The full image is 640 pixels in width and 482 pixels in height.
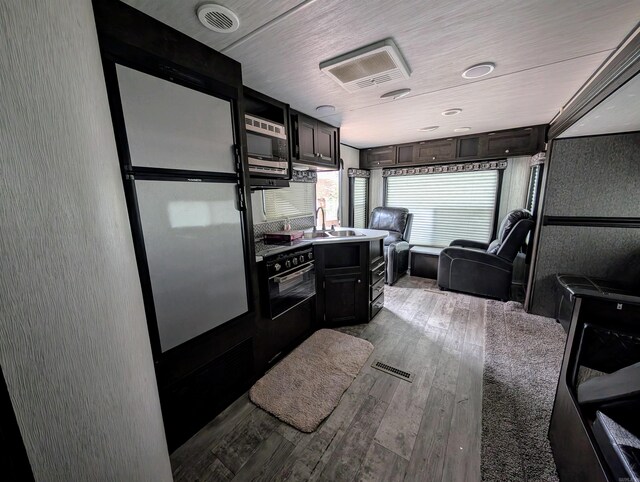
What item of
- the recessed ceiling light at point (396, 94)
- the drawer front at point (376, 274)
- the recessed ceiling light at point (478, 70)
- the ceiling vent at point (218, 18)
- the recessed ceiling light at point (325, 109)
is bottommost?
the drawer front at point (376, 274)

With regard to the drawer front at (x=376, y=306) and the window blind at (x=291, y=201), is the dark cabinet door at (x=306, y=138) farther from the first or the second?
the drawer front at (x=376, y=306)

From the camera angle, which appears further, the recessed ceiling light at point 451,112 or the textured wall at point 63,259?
the recessed ceiling light at point 451,112

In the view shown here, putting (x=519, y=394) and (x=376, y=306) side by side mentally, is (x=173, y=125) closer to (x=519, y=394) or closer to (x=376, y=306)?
(x=376, y=306)

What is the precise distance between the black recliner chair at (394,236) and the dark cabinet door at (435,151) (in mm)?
948

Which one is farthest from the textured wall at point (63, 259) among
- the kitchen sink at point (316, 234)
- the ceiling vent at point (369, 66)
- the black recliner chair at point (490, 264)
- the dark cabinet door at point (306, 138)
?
the black recliner chair at point (490, 264)

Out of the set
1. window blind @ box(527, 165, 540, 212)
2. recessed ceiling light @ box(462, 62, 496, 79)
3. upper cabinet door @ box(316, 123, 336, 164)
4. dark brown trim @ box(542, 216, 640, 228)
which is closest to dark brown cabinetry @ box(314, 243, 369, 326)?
upper cabinet door @ box(316, 123, 336, 164)

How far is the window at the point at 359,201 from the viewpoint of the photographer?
15.4ft

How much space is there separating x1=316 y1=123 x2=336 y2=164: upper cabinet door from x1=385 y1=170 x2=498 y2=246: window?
223cm

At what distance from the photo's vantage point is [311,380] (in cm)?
192

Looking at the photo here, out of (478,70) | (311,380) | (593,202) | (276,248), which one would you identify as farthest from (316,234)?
(593,202)

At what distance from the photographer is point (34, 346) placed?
0.51 m

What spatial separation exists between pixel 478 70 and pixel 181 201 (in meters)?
2.24

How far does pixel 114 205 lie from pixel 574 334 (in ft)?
6.97

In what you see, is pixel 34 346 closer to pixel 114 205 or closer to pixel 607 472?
pixel 114 205
